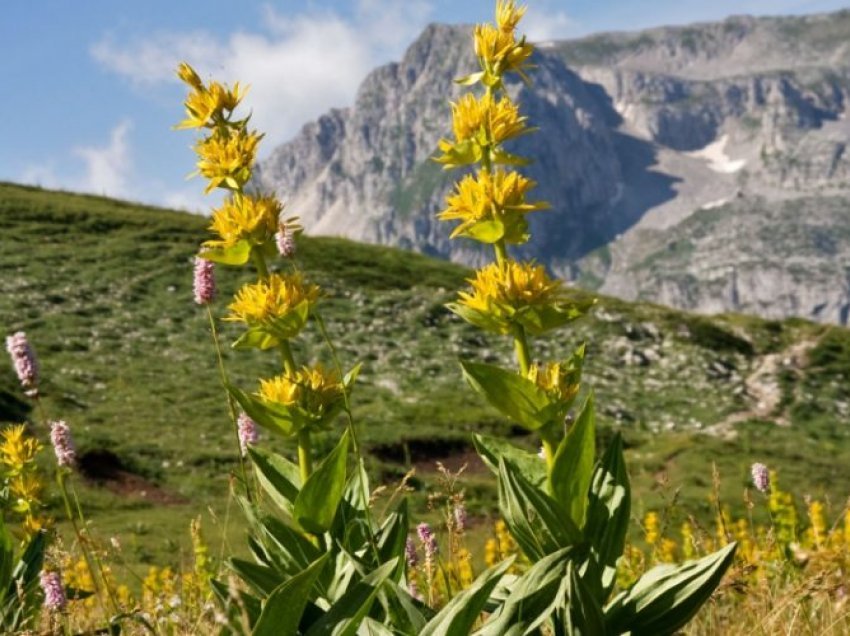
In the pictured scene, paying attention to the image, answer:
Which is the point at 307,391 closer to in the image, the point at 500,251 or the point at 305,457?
the point at 305,457

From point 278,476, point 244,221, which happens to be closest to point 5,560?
point 278,476

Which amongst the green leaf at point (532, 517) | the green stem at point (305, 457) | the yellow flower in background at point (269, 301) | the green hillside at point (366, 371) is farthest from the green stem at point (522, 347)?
the green hillside at point (366, 371)

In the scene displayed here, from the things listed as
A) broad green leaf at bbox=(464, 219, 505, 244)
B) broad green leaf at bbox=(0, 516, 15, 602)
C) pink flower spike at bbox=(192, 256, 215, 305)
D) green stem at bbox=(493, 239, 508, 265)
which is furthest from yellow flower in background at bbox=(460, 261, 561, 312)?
broad green leaf at bbox=(0, 516, 15, 602)

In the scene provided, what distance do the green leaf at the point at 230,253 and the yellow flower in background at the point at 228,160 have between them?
0.22m

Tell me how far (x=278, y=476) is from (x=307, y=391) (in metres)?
0.35

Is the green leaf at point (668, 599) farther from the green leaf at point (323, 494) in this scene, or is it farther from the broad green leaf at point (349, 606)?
the green leaf at point (323, 494)

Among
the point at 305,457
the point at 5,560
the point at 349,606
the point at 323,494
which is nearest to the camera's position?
the point at 349,606

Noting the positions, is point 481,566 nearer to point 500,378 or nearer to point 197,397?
point 500,378

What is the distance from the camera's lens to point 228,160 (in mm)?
→ 3494

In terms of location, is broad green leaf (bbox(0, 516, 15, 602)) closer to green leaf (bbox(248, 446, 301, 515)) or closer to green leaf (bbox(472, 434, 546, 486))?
green leaf (bbox(248, 446, 301, 515))

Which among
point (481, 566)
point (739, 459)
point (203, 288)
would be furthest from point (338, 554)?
point (739, 459)

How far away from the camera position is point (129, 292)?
34.0 meters

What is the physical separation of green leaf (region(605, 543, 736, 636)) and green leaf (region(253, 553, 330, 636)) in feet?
3.53

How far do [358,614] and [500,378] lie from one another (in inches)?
33.7
